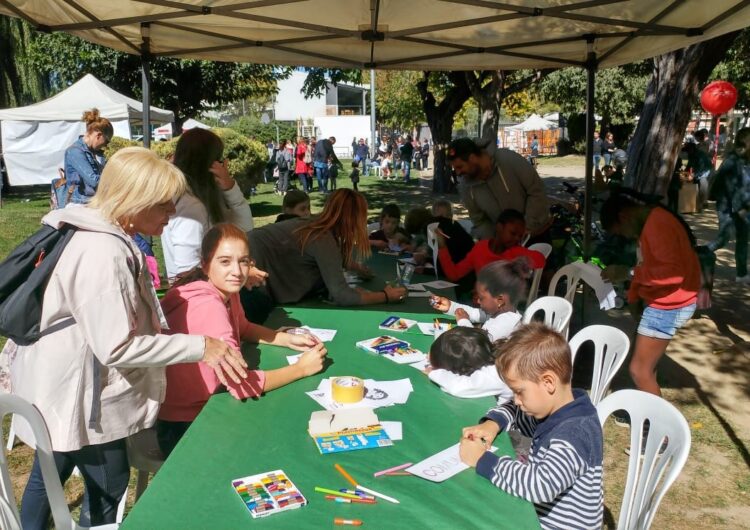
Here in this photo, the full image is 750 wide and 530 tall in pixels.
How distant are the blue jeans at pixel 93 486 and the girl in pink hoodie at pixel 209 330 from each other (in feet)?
1.07

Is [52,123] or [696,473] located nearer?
[696,473]

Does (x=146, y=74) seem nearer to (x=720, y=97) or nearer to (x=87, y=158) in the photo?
(x=87, y=158)

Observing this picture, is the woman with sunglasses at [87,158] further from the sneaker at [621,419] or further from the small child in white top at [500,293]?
the sneaker at [621,419]

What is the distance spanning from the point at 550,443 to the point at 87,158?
638 cm

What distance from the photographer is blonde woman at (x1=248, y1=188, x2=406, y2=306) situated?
12.2ft

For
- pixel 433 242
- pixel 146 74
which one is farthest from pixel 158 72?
pixel 433 242

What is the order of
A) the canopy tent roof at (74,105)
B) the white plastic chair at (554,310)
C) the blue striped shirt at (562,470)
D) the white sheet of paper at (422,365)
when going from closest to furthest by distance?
the blue striped shirt at (562,470) → the white sheet of paper at (422,365) → the white plastic chair at (554,310) → the canopy tent roof at (74,105)

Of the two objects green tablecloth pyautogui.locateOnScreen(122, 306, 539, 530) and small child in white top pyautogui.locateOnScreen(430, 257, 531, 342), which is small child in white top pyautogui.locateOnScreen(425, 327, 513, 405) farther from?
small child in white top pyautogui.locateOnScreen(430, 257, 531, 342)

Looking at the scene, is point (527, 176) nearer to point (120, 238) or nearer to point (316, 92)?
point (120, 238)

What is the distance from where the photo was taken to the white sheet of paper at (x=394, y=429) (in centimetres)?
217

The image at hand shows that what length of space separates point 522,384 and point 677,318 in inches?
82.5

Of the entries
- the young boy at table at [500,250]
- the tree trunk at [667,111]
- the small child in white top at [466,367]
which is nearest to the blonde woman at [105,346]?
the small child in white top at [466,367]

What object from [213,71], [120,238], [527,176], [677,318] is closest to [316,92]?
[213,71]

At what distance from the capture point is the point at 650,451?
2.15 meters
